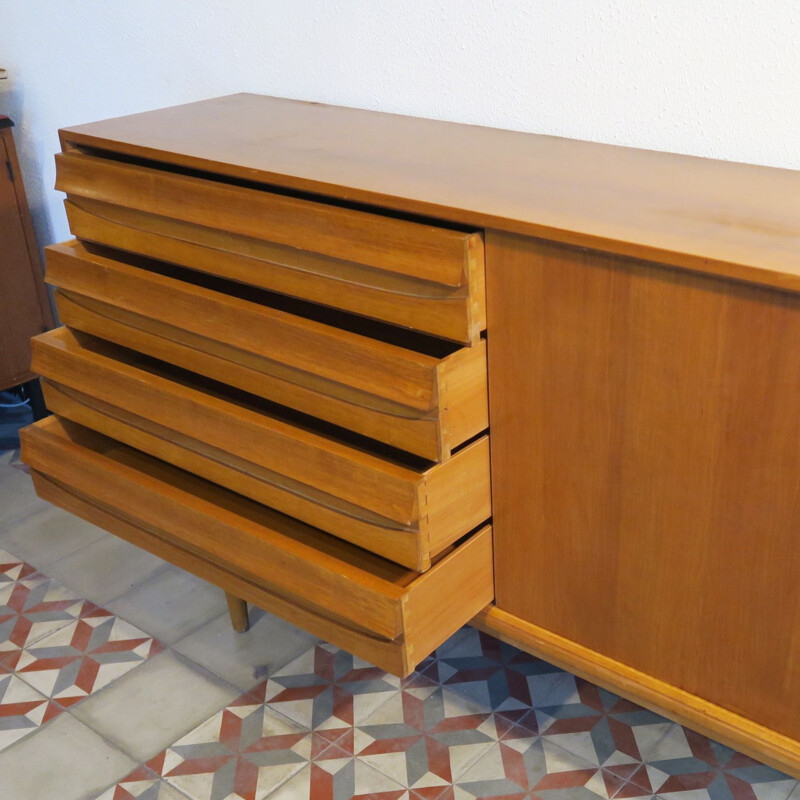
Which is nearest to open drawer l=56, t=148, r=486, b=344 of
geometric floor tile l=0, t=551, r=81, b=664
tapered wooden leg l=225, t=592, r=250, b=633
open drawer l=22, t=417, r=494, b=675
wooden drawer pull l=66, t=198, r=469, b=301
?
wooden drawer pull l=66, t=198, r=469, b=301

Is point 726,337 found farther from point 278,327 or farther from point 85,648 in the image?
point 85,648

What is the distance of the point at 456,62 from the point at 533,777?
1056 millimetres

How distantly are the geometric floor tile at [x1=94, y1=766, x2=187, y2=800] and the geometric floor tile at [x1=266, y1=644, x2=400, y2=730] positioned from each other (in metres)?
0.21

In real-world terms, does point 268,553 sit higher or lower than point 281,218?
lower

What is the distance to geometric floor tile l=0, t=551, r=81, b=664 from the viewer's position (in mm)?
1816

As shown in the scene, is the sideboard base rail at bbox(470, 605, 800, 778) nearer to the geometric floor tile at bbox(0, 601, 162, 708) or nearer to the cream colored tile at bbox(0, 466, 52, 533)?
the geometric floor tile at bbox(0, 601, 162, 708)

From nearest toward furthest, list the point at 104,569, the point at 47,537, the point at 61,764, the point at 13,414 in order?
1. the point at 61,764
2. the point at 104,569
3. the point at 47,537
4. the point at 13,414

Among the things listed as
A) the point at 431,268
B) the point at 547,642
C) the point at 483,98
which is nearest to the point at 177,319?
the point at 431,268

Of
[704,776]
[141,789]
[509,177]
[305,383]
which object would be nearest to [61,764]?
[141,789]

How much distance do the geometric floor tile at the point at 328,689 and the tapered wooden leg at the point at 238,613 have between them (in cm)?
13

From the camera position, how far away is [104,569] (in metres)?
1.99

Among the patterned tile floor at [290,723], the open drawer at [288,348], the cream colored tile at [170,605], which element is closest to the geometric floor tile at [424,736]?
the patterned tile floor at [290,723]

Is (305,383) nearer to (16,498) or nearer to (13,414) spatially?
(16,498)

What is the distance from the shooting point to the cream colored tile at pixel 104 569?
1929 millimetres
